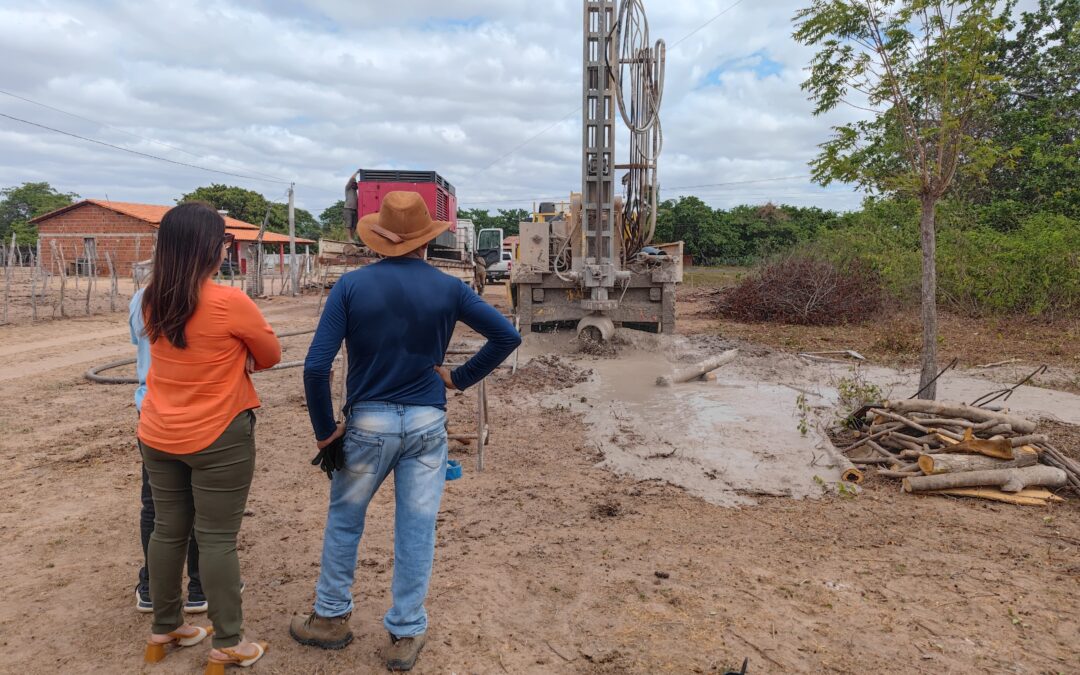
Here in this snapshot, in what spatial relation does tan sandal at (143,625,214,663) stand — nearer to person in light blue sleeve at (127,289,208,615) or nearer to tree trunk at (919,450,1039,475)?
person in light blue sleeve at (127,289,208,615)

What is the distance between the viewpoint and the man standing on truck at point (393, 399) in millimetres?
2617

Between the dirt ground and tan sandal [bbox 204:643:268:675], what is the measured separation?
0.06m

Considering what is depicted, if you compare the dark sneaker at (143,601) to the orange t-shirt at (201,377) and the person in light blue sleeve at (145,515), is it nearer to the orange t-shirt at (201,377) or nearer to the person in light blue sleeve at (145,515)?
the person in light blue sleeve at (145,515)

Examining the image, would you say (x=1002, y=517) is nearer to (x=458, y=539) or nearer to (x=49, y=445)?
(x=458, y=539)

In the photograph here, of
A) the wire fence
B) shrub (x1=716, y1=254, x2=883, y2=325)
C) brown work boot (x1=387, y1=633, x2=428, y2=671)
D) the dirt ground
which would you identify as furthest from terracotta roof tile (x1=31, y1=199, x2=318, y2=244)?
brown work boot (x1=387, y1=633, x2=428, y2=671)

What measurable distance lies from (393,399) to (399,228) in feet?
2.18

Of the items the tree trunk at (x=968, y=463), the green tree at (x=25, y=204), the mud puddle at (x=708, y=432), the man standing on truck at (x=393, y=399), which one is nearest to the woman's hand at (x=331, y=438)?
the man standing on truck at (x=393, y=399)

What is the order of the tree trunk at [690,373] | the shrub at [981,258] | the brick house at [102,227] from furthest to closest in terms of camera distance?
the brick house at [102,227]
the shrub at [981,258]
the tree trunk at [690,373]

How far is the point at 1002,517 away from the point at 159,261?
16.6ft

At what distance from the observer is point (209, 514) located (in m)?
2.57

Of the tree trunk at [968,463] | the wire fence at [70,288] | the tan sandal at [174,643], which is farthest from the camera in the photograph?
the wire fence at [70,288]

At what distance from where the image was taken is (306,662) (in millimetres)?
2777

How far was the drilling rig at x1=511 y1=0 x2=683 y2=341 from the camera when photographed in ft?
33.8

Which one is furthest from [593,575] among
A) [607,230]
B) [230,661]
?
[607,230]
